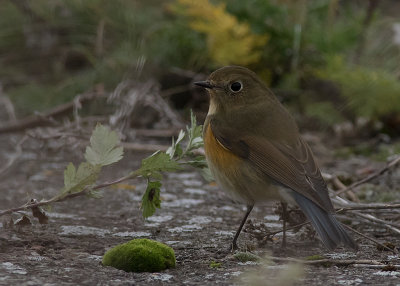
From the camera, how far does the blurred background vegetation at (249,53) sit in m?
5.77

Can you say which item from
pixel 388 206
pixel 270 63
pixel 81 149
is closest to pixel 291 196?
pixel 388 206

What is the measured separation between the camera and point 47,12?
6.83m

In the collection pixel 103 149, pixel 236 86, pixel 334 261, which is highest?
pixel 236 86

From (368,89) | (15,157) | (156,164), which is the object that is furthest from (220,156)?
(368,89)

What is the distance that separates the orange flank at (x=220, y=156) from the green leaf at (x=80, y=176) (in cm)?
74

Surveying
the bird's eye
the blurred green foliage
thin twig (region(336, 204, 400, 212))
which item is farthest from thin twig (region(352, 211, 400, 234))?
the blurred green foliage

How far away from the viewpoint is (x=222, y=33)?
5852mm

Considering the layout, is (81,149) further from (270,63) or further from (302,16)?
(302,16)

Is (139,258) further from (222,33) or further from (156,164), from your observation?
(222,33)

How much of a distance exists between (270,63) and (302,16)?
0.54m

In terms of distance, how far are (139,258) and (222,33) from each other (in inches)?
135

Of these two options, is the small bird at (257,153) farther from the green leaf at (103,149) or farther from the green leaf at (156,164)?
the green leaf at (103,149)

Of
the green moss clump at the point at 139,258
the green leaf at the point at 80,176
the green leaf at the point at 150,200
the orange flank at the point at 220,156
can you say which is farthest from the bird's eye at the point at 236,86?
the green moss clump at the point at 139,258

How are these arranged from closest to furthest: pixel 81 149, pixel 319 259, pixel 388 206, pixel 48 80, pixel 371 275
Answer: pixel 371 275 < pixel 319 259 < pixel 388 206 < pixel 81 149 < pixel 48 80
